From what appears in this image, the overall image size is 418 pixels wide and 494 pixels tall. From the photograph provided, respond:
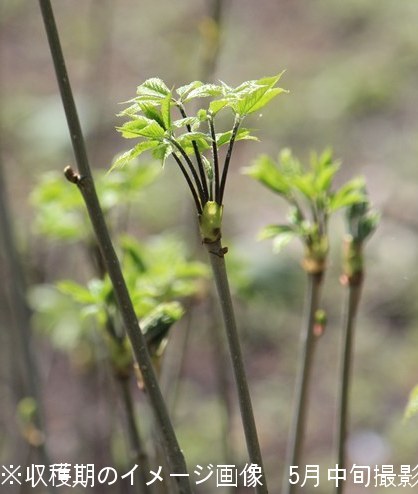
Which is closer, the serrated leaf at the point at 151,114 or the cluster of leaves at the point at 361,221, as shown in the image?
the serrated leaf at the point at 151,114

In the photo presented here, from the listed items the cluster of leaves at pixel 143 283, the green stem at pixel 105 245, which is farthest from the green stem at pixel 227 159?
the cluster of leaves at pixel 143 283

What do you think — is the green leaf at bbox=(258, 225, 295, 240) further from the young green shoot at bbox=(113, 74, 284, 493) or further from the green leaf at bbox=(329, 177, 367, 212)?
the young green shoot at bbox=(113, 74, 284, 493)

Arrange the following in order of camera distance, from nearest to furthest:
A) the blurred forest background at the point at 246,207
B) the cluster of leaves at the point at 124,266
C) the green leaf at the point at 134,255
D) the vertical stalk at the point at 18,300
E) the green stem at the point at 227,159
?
the green stem at the point at 227,159 < the cluster of leaves at the point at 124,266 < the green leaf at the point at 134,255 < the vertical stalk at the point at 18,300 < the blurred forest background at the point at 246,207

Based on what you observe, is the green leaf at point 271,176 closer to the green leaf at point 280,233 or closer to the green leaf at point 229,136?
the green leaf at point 280,233

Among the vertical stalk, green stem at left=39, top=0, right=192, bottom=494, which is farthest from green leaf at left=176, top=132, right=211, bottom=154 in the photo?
the vertical stalk

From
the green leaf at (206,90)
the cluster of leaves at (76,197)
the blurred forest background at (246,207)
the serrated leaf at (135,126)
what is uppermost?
the blurred forest background at (246,207)

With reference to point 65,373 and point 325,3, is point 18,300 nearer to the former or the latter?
point 65,373
